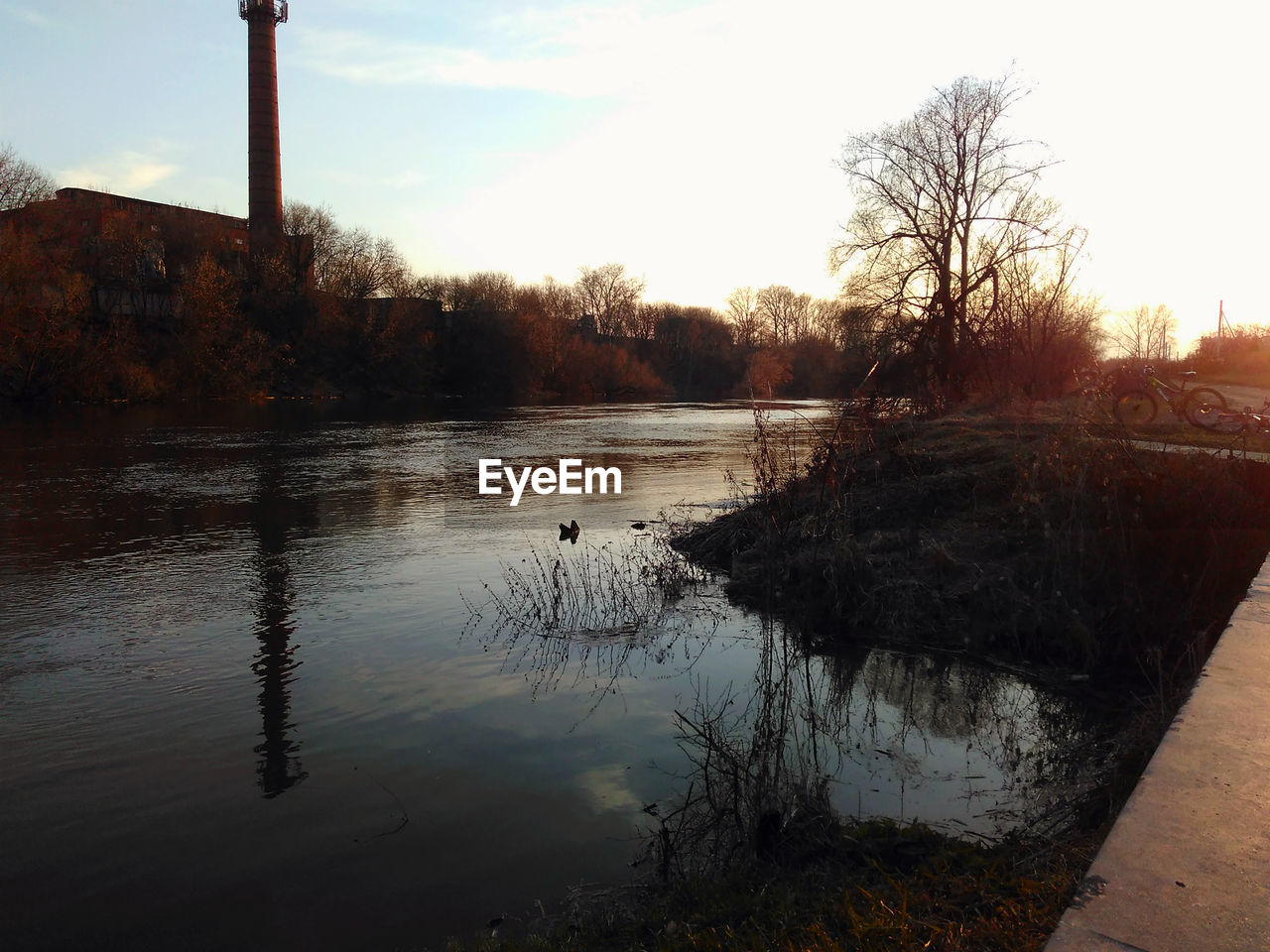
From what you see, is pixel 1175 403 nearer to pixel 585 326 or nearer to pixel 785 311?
pixel 585 326

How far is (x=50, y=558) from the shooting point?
1273cm

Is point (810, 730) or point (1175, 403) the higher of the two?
point (1175, 403)

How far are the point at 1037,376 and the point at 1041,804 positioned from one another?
66.1 feet

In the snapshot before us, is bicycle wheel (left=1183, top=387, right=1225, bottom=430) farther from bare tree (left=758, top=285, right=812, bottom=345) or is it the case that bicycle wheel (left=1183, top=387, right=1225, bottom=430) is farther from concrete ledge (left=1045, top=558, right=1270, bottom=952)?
bare tree (left=758, top=285, right=812, bottom=345)

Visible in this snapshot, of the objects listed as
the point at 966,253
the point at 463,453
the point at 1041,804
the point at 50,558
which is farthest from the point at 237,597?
the point at 966,253

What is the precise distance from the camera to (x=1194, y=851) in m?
3.30

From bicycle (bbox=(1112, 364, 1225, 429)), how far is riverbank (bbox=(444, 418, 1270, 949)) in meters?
5.25

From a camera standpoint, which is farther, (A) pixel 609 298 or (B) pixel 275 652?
(A) pixel 609 298

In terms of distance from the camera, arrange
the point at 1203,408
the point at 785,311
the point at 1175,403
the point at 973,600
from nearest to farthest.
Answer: the point at 973,600 → the point at 1175,403 → the point at 1203,408 → the point at 785,311

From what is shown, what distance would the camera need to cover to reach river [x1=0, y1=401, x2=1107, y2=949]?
5.05 meters

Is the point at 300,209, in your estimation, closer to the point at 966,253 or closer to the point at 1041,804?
the point at 966,253

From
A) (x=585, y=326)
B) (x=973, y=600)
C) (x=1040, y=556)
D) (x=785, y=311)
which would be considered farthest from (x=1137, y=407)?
(x=785, y=311)

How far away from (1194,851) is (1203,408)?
17357mm

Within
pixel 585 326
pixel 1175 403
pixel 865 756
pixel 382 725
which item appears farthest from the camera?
pixel 585 326
